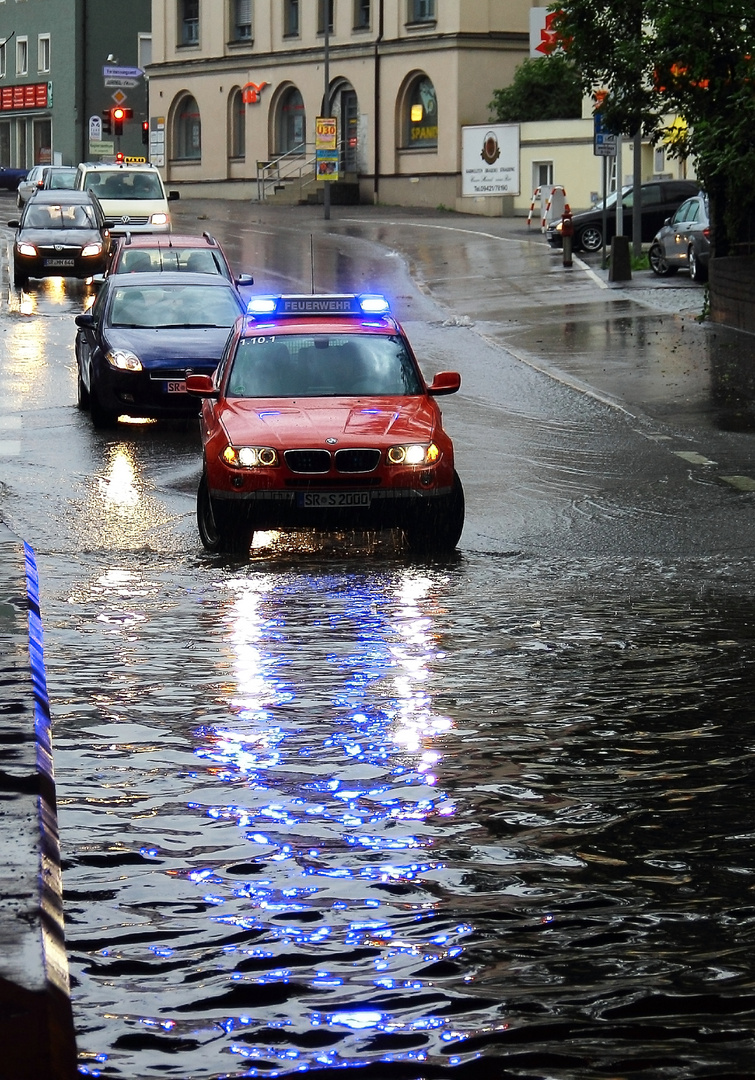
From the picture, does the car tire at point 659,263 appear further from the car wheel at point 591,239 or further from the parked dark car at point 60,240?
the parked dark car at point 60,240

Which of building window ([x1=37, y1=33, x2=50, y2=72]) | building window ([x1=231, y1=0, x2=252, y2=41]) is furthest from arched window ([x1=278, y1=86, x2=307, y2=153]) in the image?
building window ([x1=37, y1=33, x2=50, y2=72])

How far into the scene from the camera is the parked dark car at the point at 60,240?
36.9m

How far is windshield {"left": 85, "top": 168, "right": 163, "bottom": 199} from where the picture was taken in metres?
46.5

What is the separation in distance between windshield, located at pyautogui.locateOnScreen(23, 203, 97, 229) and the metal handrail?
3525 cm

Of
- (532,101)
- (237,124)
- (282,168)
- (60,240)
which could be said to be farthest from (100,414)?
A: (237,124)

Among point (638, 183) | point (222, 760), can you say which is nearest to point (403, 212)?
point (638, 183)

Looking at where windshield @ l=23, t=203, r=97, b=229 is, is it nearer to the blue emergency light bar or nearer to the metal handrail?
the blue emergency light bar

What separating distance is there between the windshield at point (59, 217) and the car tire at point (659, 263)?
10.8 meters

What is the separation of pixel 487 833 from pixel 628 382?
55.2ft

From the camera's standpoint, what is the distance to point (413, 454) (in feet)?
40.9

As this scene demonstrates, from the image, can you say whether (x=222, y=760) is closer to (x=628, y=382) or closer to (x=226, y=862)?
(x=226, y=862)

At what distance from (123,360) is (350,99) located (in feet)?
183

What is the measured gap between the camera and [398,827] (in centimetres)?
643

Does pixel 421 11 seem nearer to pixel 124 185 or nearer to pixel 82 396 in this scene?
pixel 124 185
